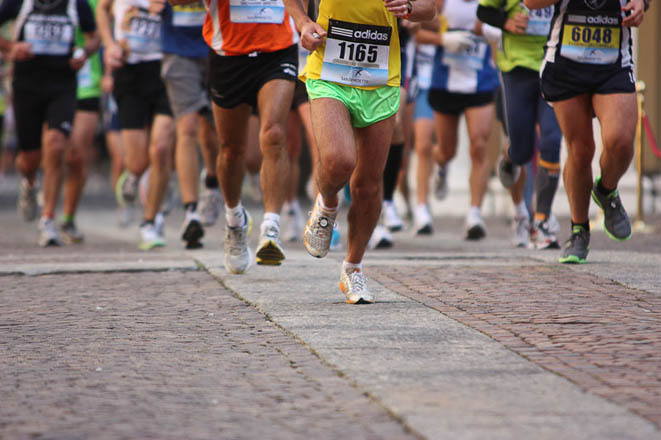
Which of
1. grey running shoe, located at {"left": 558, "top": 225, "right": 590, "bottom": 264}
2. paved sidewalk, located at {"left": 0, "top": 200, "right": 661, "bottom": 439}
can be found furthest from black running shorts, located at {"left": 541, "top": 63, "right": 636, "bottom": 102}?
paved sidewalk, located at {"left": 0, "top": 200, "right": 661, "bottom": 439}

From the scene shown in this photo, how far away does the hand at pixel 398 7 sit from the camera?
206 inches

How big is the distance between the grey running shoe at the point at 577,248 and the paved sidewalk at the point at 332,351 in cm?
15

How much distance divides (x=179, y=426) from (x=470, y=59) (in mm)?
7098

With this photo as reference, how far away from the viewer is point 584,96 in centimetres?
662

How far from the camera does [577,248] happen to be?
A: 22.7 feet

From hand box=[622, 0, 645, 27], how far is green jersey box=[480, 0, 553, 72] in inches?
73.3

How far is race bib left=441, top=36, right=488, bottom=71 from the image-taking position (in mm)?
9945

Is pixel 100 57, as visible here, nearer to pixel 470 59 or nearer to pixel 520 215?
pixel 470 59

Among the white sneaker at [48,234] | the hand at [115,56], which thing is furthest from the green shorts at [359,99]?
the white sneaker at [48,234]

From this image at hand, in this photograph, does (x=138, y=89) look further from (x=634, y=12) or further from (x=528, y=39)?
(x=634, y=12)

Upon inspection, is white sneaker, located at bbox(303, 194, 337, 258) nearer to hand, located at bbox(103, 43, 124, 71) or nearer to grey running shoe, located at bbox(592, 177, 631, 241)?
grey running shoe, located at bbox(592, 177, 631, 241)

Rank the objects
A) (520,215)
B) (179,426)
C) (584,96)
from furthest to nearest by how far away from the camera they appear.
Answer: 1. (520,215)
2. (584,96)
3. (179,426)

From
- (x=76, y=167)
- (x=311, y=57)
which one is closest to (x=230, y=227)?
(x=311, y=57)

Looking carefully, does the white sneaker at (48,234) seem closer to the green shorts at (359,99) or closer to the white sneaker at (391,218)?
the white sneaker at (391,218)
